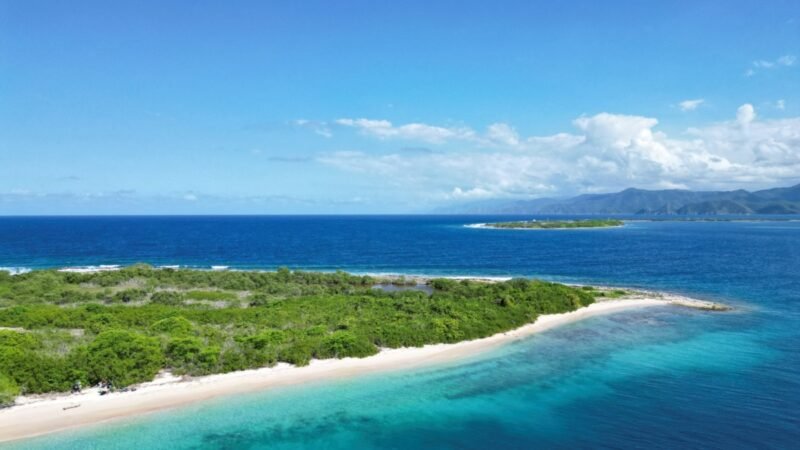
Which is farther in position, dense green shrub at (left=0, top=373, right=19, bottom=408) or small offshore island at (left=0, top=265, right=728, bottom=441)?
small offshore island at (left=0, top=265, right=728, bottom=441)

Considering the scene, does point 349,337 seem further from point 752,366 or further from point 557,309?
point 752,366

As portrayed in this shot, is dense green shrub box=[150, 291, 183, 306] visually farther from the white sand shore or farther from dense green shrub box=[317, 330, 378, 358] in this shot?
dense green shrub box=[317, 330, 378, 358]

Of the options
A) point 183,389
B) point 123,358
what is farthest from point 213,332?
point 183,389

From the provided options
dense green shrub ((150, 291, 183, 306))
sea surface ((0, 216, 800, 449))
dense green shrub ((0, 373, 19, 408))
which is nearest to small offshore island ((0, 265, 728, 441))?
dense green shrub ((0, 373, 19, 408))

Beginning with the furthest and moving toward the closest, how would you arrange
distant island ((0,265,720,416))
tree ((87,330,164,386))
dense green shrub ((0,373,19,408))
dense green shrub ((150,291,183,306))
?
dense green shrub ((150,291,183,306)) → distant island ((0,265,720,416)) → tree ((87,330,164,386)) → dense green shrub ((0,373,19,408))

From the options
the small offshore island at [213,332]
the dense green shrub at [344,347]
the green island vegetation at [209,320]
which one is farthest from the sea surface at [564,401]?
the green island vegetation at [209,320]

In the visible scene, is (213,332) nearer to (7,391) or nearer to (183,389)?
(183,389)

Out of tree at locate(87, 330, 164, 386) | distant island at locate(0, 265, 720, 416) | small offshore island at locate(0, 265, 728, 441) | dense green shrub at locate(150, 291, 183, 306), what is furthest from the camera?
dense green shrub at locate(150, 291, 183, 306)
